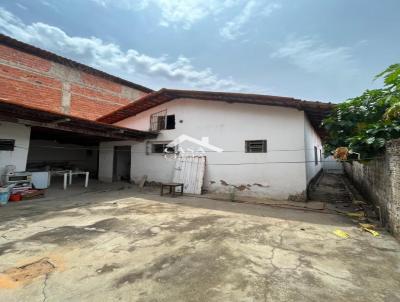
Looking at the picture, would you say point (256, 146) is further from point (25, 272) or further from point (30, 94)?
point (30, 94)

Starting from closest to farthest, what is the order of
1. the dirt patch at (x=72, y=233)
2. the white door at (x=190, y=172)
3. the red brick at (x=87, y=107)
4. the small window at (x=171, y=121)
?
the dirt patch at (x=72, y=233) < the white door at (x=190, y=172) < the small window at (x=171, y=121) < the red brick at (x=87, y=107)

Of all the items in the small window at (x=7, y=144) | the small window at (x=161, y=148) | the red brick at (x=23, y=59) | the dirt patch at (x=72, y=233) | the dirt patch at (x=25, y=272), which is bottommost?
the dirt patch at (x=25, y=272)

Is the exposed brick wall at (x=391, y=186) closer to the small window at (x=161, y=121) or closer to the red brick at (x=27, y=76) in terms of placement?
the small window at (x=161, y=121)

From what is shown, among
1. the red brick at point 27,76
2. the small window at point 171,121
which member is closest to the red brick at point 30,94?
the red brick at point 27,76

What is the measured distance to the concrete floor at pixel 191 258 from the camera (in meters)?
2.39

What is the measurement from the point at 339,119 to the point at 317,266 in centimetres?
453

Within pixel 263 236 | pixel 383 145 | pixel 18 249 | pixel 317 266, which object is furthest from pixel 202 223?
pixel 383 145

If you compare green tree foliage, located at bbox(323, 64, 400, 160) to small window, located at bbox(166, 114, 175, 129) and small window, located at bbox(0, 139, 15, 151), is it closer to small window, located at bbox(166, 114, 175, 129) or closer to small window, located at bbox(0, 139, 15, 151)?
small window, located at bbox(166, 114, 175, 129)

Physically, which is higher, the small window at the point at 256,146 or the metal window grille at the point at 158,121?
the metal window grille at the point at 158,121

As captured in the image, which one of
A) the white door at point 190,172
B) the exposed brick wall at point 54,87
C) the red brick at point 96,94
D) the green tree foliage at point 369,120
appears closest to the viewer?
the green tree foliage at point 369,120

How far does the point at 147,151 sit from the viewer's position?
11.2m

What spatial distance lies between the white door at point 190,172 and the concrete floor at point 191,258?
11.5 ft

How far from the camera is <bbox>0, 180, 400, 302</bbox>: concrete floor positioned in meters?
2.39

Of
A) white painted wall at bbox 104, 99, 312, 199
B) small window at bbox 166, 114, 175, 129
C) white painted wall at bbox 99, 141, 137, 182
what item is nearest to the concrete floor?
white painted wall at bbox 104, 99, 312, 199
